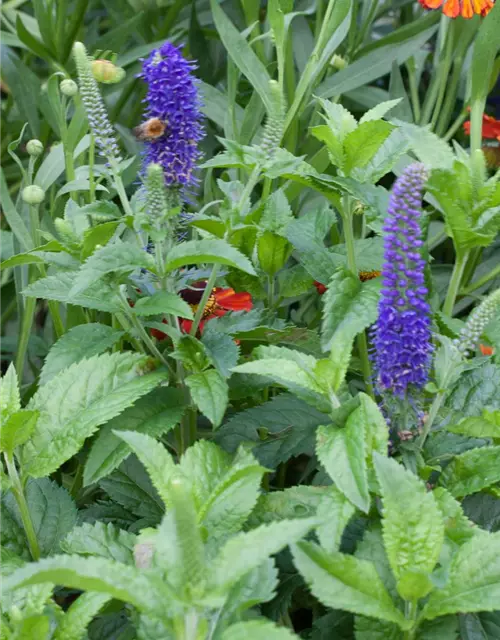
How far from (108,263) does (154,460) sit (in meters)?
0.15

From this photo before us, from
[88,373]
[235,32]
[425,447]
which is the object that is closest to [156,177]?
[88,373]

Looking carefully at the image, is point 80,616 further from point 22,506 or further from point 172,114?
point 172,114

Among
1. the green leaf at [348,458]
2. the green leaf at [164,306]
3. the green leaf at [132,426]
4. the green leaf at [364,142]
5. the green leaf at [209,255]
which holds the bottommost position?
the green leaf at [132,426]

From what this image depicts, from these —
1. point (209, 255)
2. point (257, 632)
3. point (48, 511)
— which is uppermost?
point (209, 255)

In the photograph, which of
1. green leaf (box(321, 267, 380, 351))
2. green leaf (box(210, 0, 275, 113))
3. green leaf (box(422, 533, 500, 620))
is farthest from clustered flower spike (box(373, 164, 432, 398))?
green leaf (box(210, 0, 275, 113))

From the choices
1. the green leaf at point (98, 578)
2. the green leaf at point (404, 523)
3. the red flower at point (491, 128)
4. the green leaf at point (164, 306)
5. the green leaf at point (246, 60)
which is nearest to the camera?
the green leaf at point (98, 578)

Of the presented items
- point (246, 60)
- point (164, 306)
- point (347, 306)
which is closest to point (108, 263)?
point (164, 306)

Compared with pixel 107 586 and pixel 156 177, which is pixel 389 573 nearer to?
pixel 107 586

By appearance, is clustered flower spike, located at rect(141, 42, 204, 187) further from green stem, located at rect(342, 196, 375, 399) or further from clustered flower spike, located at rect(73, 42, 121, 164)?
green stem, located at rect(342, 196, 375, 399)

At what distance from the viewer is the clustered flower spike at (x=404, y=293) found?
1.98 feet

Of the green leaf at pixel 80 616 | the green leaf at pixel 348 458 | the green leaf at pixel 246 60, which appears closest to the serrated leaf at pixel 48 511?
the green leaf at pixel 80 616

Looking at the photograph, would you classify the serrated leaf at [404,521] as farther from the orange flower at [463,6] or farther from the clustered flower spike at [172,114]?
the orange flower at [463,6]

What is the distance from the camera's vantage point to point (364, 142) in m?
0.70

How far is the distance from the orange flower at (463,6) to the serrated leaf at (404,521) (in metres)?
0.73
